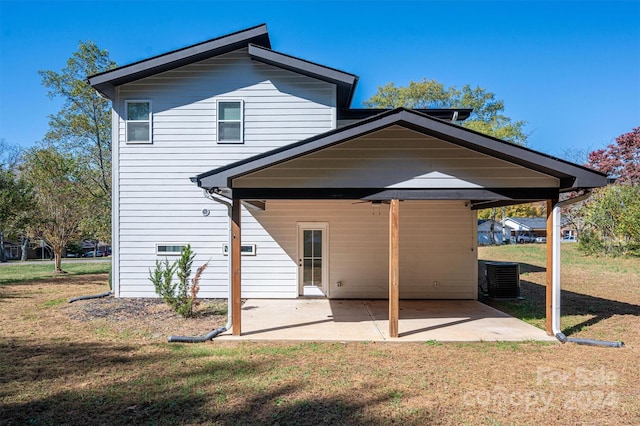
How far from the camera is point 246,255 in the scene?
→ 9.20 metres

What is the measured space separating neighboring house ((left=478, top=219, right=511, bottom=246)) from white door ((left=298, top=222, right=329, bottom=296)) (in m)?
30.8

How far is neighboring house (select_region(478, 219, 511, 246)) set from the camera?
39688mm

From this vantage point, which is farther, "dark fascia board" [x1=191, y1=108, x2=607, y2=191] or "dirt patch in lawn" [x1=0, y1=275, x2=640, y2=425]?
"dark fascia board" [x1=191, y1=108, x2=607, y2=191]

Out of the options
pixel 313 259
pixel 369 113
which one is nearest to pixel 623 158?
pixel 369 113

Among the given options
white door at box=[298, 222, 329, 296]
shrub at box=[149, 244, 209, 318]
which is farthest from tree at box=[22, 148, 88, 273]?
white door at box=[298, 222, 329, 296]

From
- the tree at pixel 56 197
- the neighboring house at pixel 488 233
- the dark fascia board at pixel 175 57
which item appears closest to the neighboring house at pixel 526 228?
the neighboring house at pixel 488 233

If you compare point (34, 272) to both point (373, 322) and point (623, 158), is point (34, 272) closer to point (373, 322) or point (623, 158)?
point (373, 322)

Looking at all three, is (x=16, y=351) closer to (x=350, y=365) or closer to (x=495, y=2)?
(x=350, y=365)

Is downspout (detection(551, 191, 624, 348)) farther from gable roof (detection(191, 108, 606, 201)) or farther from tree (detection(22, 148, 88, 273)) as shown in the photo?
tree (detection(22, 148, 88, 273))

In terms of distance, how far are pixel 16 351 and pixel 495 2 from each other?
52.2ft

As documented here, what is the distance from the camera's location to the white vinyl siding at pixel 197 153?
9.16 m

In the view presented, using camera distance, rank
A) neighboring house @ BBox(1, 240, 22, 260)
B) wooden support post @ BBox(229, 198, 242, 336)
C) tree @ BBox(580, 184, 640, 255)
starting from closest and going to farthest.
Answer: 1. wooden support post @ BBox(229, 198, 242, 336)
2. tree @ BBox(580, 184, 640, 255)
3. neighboring house @ BBox(1, 240, 22, 260)

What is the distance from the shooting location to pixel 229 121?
922 cm

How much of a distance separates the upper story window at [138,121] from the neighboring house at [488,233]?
3399 cm
